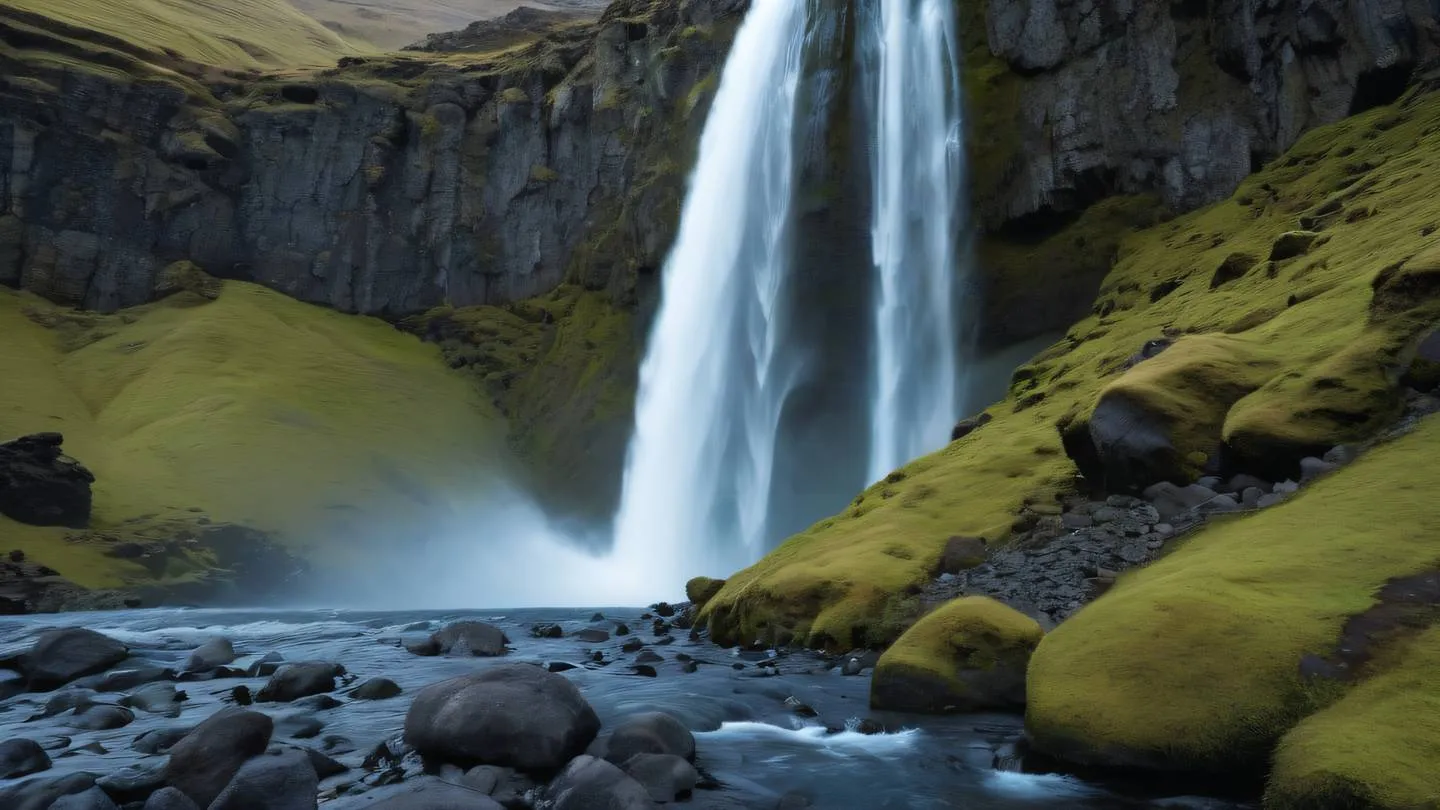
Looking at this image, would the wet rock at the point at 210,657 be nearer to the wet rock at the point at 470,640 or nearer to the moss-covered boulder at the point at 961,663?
the wet rock at the point at 470,640

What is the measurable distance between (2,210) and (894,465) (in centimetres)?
9358

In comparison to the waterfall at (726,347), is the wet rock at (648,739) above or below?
below

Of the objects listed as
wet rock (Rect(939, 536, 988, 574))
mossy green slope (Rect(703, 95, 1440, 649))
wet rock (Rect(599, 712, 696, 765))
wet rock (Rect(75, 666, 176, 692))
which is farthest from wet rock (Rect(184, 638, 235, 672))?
wet rock (Rect(939, 536, 988, 574))

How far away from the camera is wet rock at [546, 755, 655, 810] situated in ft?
31.5

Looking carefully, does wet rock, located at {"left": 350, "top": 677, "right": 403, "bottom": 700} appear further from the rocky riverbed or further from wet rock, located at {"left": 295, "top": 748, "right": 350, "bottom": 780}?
wet rock, located at {"left": 295, "top": 748, "right": 350, "bottom": 780}

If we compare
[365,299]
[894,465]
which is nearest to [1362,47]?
[894,465]

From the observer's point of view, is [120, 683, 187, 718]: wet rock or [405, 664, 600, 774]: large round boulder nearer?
[405, 664, 600, 774]: large round boulder

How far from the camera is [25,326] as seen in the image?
83562 millimetres

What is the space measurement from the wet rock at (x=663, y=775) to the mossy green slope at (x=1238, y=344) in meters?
8.99

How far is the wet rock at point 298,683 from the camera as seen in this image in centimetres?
1662

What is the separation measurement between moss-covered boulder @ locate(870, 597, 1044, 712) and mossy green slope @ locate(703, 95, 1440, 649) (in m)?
4.42


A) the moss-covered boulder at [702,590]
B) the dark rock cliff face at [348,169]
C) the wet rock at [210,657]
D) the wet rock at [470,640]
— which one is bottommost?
the wet rock at [210,657]

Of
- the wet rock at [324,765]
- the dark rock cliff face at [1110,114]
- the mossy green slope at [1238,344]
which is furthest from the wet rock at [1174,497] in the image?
the dark rock cliff face at [1110,114]

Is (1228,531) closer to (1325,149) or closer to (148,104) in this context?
(1325,149)
